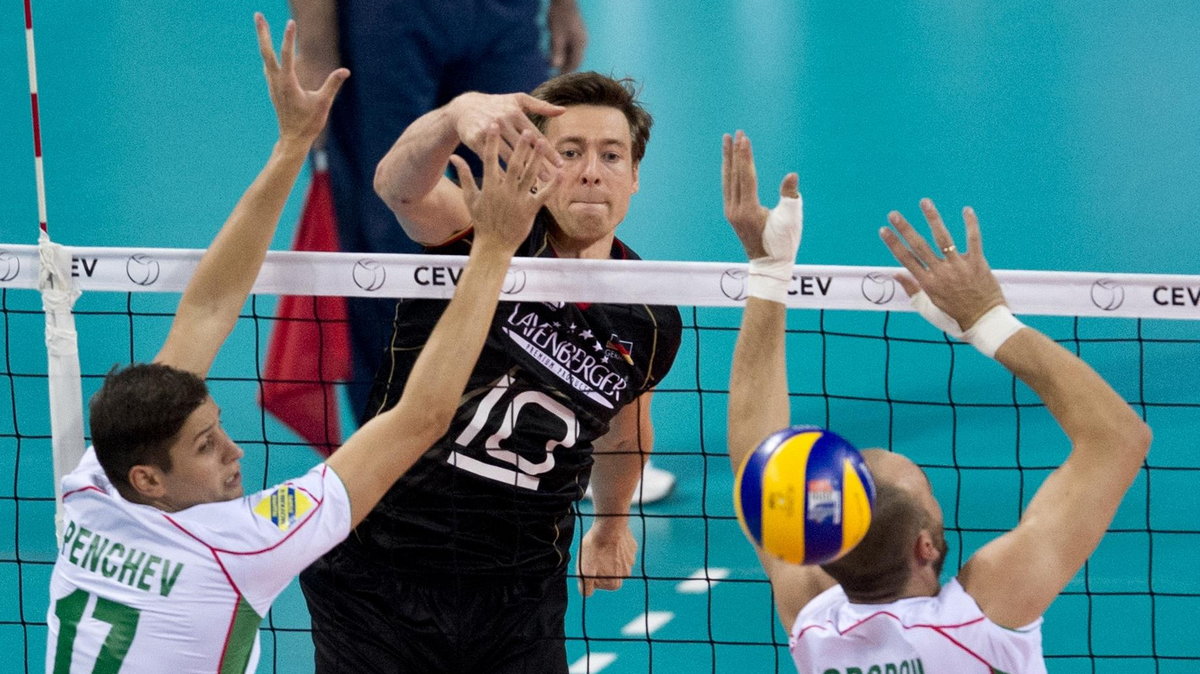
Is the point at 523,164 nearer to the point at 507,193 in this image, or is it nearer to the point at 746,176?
the point at 507,193

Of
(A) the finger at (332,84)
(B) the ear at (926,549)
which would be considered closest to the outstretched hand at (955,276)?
(B) the ear at (926,549)

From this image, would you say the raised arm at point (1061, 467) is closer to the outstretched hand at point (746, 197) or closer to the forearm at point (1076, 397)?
the forearm at point (1076, 397)

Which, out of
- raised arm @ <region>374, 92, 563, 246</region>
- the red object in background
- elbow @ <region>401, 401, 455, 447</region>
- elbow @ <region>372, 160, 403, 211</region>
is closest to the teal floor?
the red object in background

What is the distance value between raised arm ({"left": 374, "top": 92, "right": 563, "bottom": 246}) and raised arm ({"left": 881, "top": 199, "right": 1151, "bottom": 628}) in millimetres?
806

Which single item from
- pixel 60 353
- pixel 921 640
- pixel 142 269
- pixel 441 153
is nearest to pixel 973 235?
pixel 921 640

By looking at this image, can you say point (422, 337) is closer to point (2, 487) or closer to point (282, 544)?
point (282, 544)

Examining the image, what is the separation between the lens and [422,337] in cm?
334

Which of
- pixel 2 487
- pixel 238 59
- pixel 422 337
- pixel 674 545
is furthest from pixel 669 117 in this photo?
pixel 422 337

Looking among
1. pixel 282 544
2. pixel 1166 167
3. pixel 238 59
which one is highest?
pixel 238 59

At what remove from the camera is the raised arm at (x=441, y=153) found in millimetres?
2904

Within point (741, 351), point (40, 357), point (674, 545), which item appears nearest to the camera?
point (741, 351)

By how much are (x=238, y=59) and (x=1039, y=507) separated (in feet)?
24.3

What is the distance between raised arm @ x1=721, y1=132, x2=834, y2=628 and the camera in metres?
2.71

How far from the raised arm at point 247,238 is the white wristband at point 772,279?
917 mm
